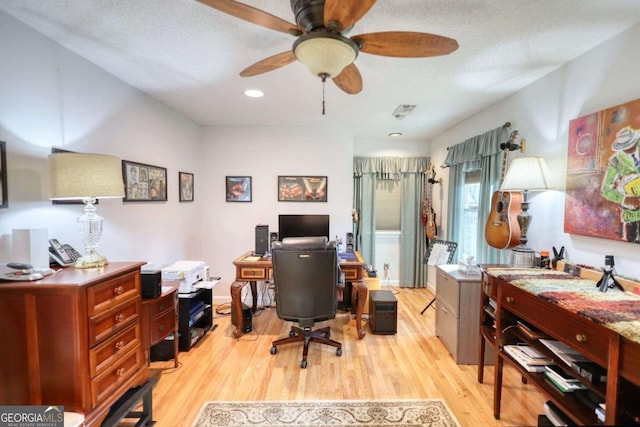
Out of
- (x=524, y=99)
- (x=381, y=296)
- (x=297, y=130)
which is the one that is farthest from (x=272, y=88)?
(x=381, y=296)

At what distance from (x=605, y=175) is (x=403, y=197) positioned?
264cm

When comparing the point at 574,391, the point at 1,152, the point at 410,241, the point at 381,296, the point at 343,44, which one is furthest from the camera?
the point at 410,241

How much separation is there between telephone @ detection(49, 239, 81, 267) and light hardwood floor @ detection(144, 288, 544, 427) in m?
1.10

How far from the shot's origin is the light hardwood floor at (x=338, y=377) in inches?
71.8

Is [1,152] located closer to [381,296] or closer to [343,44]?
[343,44]

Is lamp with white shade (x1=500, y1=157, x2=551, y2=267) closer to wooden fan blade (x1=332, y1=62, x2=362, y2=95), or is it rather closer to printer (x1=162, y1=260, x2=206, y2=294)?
wooden fan blade (x1=332, y1=62, x2=362, y2=95)

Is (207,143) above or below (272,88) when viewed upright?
below

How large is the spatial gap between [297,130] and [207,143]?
120cm

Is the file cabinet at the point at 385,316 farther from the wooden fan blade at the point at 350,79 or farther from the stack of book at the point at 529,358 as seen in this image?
the wooden fan blade at the point at 350,79

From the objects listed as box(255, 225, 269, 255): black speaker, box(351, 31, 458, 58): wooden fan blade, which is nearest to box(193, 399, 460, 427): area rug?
box(255, 225, 269, 255): black speaker

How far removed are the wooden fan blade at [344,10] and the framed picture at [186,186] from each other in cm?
259

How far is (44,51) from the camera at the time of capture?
1.61 meters

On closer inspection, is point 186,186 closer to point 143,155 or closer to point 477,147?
point 143,155

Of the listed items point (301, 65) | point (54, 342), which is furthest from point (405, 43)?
point (54, 342)
